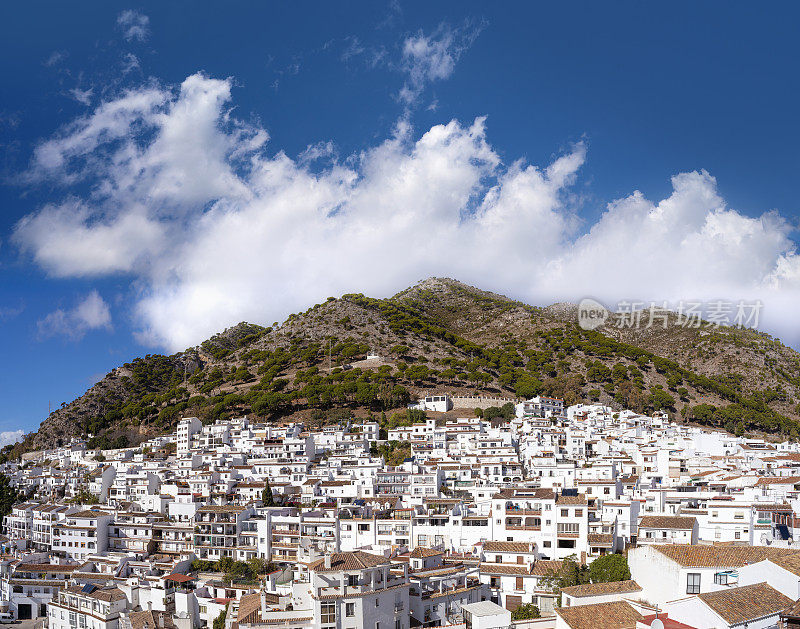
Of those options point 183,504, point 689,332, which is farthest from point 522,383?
point 183,504

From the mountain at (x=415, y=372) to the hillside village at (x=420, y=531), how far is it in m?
11.6

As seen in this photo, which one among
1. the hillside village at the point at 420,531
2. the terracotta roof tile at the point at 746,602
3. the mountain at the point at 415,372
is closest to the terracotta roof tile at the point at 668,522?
the hillside village at the point at 420,531

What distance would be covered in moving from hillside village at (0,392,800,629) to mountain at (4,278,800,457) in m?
11.6

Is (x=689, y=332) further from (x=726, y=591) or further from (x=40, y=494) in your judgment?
(x=726, y=591)

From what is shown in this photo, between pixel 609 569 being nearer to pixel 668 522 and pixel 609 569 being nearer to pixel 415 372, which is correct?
pixel 668 522

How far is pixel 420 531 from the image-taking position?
3259 cm

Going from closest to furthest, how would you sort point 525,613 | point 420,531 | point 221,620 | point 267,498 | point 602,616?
1. point 602,616
2. point 525,613
3. point 221,620
4. point 420,531
5. point 267,498

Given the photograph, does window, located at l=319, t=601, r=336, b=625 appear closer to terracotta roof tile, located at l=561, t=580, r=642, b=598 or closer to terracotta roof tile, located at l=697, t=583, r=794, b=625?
terracotta roof tile, located at l=561, t=580, r=642, b=598

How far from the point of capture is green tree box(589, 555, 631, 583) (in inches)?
901

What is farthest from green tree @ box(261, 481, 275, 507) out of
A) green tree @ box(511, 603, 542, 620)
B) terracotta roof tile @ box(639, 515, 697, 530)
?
terracotta roof tile @ box(639, 515, 697, 530)

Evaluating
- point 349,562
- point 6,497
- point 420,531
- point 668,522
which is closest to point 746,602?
point 349,562

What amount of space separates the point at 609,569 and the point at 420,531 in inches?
416

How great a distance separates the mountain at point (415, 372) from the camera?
6769 cm

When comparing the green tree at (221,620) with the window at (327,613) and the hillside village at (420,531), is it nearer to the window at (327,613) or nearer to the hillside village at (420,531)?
the hillside village at (420,531)
